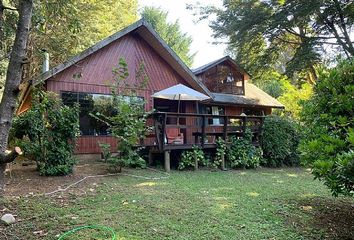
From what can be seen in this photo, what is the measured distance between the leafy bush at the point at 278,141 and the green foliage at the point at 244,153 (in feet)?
2.13

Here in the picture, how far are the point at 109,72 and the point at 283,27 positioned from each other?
888 centimetres

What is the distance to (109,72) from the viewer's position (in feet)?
37.9

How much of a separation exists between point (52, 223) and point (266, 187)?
491 centimetres

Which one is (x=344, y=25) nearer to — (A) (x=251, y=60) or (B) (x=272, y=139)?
(A) (x=251, y=60)

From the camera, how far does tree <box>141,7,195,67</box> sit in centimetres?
3394

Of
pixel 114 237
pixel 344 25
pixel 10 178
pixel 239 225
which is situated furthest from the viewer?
pixel 344 25

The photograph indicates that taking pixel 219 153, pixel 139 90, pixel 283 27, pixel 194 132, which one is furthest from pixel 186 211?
pixel 283 27

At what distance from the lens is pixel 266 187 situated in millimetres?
Answer: 7070

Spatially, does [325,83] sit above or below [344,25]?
below

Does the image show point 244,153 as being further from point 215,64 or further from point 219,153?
point 215,64

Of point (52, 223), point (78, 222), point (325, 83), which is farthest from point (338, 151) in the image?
point (52, 223)

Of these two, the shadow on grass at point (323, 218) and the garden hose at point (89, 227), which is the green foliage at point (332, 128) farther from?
the garden hose at point (89, 227)

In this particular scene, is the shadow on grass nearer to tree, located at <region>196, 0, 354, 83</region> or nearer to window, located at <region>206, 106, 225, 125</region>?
tree, located at <region>196, 0, 354, 83</region>

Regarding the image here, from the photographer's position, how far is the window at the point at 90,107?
10.7 m
